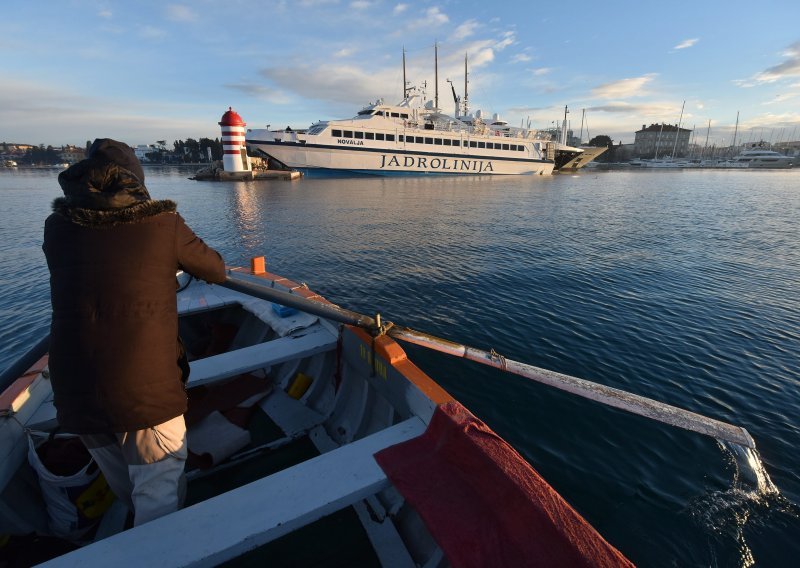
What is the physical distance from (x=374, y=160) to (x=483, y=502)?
52.3m

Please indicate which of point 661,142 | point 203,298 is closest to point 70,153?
point 203,298

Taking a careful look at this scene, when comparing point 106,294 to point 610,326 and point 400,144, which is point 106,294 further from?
point 400,144

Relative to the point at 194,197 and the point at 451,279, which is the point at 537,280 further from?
the point at 194,197

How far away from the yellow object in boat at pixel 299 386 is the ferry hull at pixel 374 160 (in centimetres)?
4801

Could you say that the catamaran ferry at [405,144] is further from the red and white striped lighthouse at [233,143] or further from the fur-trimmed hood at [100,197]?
the fur-trimmed hood at [100,197]

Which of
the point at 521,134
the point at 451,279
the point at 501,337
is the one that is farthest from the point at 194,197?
the point at 521,134

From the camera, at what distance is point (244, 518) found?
215 cm

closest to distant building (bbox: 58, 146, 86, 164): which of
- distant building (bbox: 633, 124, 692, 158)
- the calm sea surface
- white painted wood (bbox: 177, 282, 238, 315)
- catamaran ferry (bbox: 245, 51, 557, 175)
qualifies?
catamaran ferry (bbox: 245, 51, 557, 175)

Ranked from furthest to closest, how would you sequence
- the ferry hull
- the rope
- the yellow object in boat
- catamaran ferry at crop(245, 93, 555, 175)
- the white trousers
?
the ferry hull < catamaran ferry at crop(245, 93, 555, 175) < the yellow object in boat < the rope < the white trousers

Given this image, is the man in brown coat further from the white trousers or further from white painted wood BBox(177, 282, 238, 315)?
white painted wood BBox(177, 282, 238, 315)

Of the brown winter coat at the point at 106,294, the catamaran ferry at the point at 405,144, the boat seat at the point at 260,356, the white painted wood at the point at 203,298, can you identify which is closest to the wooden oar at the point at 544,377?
the boat seat at the point at 260,356

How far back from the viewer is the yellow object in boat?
185 inches

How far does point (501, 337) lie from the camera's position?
8141 mm

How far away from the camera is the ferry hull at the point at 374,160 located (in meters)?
48.7
